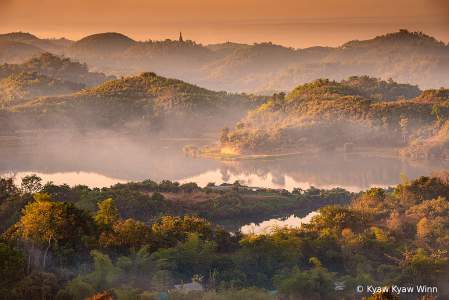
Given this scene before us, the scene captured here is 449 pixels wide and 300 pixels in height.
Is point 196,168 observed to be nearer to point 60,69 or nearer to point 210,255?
point 210,255

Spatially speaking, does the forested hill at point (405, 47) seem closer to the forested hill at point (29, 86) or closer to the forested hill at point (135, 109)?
the forested hill at point (135, 109)

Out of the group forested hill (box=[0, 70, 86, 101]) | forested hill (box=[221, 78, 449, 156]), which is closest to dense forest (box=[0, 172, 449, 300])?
forested hill (box=[221, 78, 449, 156])

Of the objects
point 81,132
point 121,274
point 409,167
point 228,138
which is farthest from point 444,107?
point 121,274

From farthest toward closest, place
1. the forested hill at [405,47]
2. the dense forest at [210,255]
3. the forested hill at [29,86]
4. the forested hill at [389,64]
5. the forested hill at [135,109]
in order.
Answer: the forested hill at [405,47], the forested hill at [389,64], the forested hill at [29,86], the forested hill at [135,109], the dense forest at [210,255]

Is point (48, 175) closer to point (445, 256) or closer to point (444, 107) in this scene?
point (445, 256)

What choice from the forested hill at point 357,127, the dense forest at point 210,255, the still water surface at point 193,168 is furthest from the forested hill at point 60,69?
the dense forest at point 210,255

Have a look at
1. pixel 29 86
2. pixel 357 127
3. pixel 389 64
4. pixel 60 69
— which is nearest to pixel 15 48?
pixel 60 69
